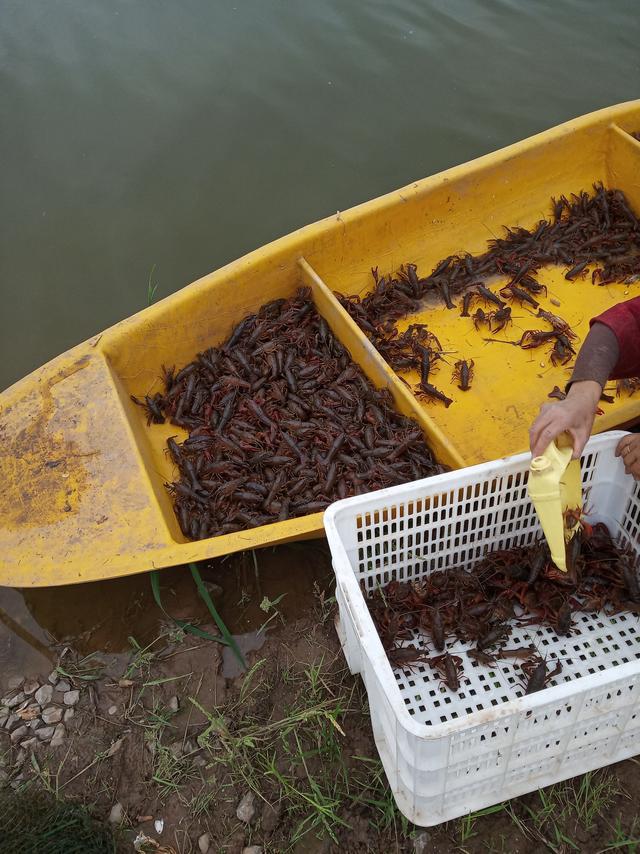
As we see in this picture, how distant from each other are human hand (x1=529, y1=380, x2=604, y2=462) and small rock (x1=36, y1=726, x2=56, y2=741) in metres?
2.71

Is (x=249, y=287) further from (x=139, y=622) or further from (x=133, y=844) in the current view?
(x=133, y=844)

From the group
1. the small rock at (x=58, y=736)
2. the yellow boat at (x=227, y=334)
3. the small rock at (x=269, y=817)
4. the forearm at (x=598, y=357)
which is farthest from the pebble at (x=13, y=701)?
the forearm at (x=598, y=357)

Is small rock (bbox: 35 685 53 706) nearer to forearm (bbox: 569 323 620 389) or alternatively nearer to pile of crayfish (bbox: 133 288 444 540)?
pile of crayfish (bbox: 133 288 444 540)

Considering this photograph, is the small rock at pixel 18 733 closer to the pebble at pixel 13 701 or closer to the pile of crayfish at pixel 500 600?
the pebble at pixel 13 701

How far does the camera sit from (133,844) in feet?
9.65

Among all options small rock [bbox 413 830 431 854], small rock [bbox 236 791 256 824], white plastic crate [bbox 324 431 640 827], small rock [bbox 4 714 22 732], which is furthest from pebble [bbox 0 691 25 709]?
small rock [bbox 413 830 431 854]

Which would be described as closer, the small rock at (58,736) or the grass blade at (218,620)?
the small rock at (58,736)

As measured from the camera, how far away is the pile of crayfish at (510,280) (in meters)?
4.44

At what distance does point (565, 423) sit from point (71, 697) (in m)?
2.80

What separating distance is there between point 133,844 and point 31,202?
234 inches

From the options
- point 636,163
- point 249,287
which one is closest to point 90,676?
point 249,287

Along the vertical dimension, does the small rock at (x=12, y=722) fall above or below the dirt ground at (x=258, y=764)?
above

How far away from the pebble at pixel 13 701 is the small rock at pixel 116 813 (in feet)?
2.69

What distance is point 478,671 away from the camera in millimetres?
3020
